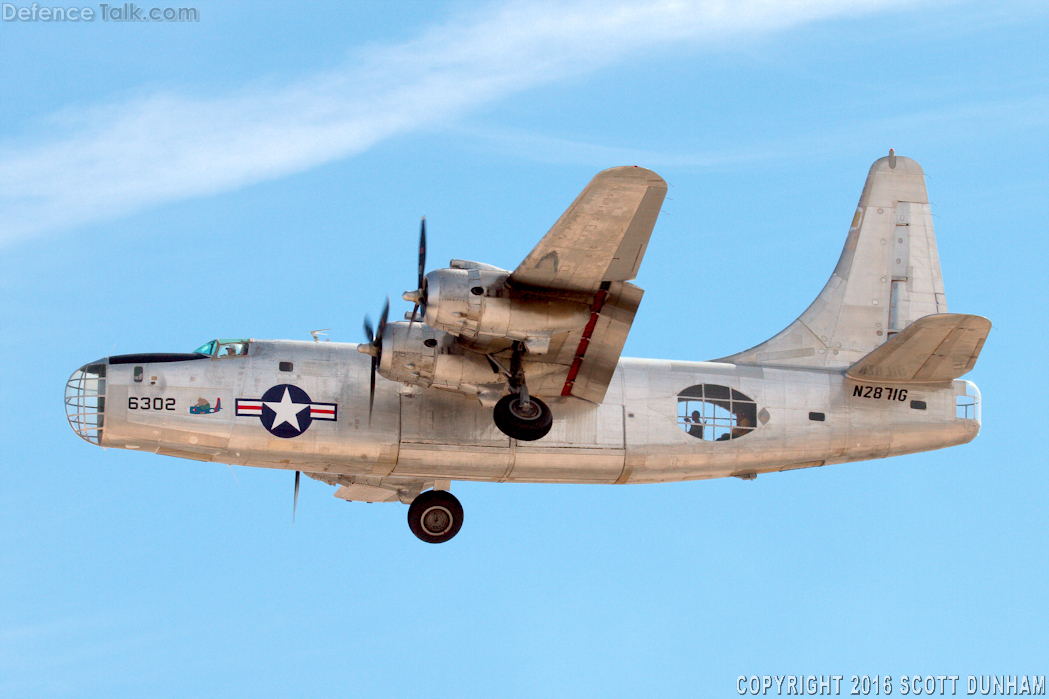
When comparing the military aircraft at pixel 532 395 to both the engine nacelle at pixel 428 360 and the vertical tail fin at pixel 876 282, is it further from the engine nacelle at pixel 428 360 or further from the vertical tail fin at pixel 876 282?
the vertical tail fin at pixel 876 282

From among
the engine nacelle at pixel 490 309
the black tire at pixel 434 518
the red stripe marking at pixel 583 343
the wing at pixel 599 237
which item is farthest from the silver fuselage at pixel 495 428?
the wing at pixel 599 237

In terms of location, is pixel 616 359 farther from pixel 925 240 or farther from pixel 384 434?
pixel 925 240

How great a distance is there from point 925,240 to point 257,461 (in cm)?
1326

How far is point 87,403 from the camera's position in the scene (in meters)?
19.5

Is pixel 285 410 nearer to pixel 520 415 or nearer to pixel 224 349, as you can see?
pixel 224 349

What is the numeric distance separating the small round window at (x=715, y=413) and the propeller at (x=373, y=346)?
16.7 feet

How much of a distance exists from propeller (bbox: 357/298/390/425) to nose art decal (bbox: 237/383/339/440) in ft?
2.21

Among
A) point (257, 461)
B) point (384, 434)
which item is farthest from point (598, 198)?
point (257, 461)

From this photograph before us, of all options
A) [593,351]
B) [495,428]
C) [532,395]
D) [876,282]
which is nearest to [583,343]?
[593,351]

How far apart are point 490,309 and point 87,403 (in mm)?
6524

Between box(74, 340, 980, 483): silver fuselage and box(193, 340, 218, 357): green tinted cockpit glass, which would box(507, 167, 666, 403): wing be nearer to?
box(74, 340, 980, 483): silver fuselage

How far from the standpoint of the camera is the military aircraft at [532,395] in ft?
61.5

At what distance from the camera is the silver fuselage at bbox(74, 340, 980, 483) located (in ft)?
64.5

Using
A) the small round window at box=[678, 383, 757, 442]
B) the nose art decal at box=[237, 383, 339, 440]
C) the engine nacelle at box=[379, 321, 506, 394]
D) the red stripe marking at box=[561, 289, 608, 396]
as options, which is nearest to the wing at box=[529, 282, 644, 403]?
the red stripe marking at box=[561, 289, 608, 396]
